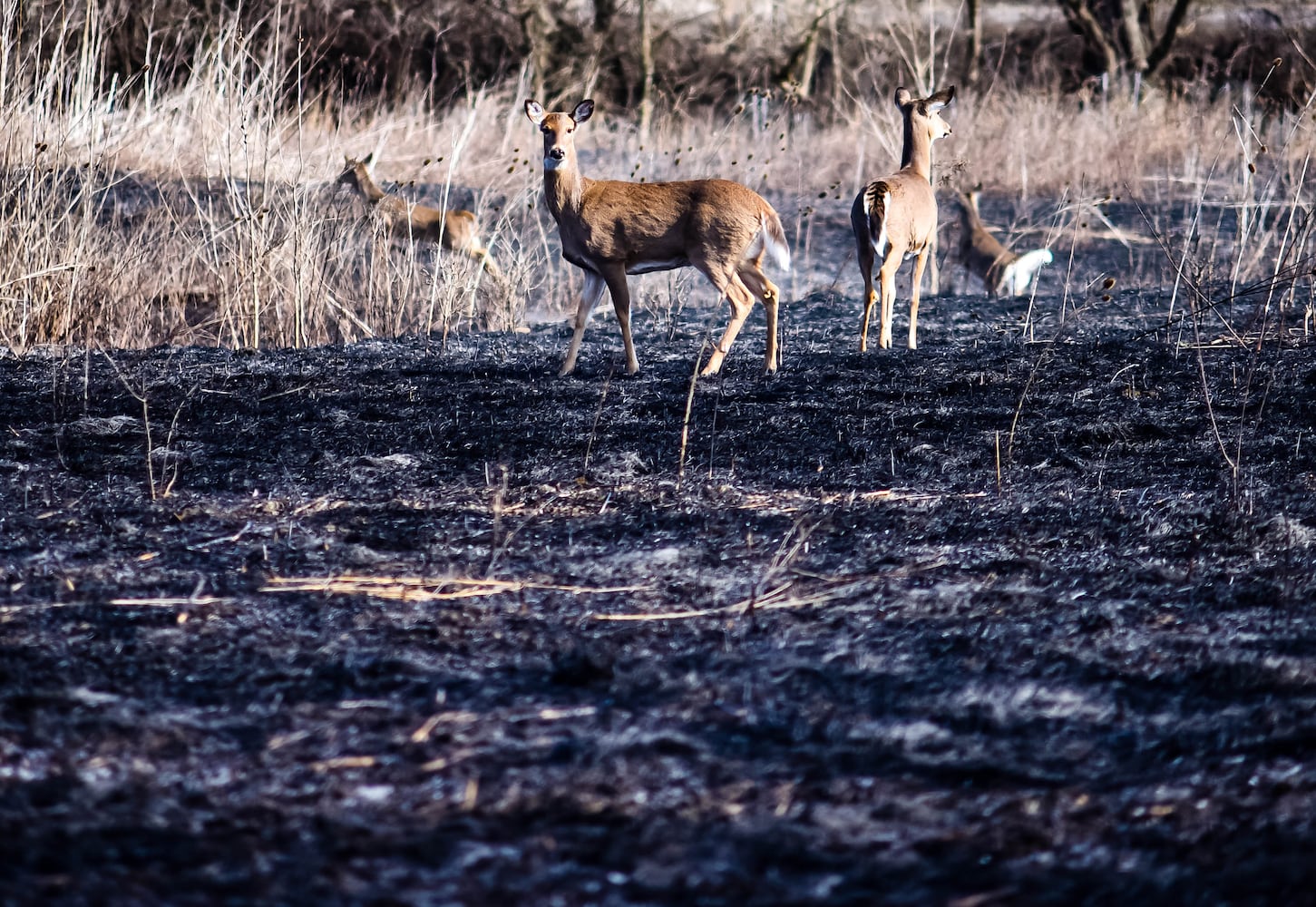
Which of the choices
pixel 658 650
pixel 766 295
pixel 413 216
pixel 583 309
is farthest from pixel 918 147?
pixel 658 650

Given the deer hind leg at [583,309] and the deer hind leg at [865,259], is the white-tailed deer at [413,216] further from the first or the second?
the deer hind leg at [583,309]

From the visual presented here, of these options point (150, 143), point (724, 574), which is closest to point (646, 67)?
point (150, 143)

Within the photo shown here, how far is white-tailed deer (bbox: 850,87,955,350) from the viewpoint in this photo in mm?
7527

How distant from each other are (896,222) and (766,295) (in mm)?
934

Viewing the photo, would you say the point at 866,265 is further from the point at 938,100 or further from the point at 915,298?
the point at 938,100

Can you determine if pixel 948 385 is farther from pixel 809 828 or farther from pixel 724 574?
pixel 809 828

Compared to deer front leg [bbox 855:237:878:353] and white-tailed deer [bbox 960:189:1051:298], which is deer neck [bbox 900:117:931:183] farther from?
white-tailed deer [bbox 960:189:1051:298]

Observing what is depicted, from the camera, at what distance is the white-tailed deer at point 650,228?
266 inches

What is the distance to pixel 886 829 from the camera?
8.00 feet

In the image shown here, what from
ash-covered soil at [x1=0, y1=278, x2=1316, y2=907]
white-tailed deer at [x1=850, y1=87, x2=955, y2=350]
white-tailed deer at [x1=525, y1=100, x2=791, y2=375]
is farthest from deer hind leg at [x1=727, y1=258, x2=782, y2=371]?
ash-covered soil at [x1=0, y1=278, x2=1316, y2=907]

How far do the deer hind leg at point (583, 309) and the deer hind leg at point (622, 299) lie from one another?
0.51ft

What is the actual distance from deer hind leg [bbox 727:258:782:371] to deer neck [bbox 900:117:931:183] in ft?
5.28

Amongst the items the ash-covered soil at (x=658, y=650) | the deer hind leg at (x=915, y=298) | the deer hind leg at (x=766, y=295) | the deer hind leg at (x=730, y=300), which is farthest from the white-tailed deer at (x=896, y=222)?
the ash-covered soil at (x=658, y=650)

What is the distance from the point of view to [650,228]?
6.79m
